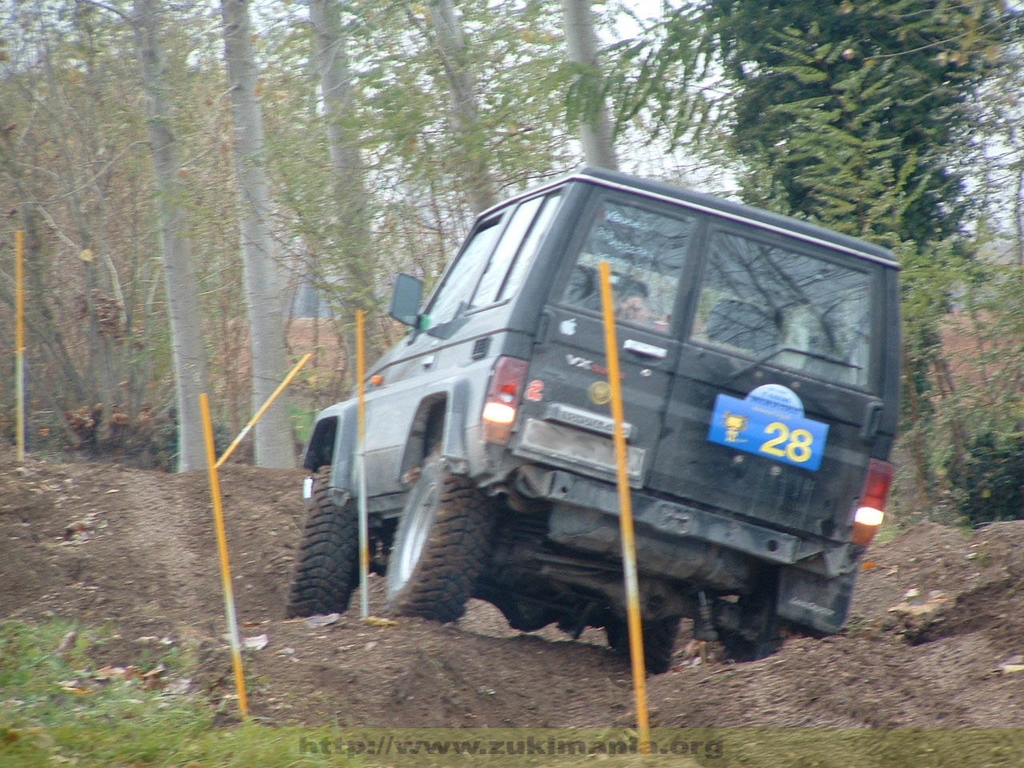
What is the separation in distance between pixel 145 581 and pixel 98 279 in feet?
32.6

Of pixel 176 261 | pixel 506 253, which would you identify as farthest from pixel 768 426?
pixel 176 261

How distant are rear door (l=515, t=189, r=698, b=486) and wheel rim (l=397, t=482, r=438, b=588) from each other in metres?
0.73

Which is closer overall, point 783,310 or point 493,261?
point 783,310

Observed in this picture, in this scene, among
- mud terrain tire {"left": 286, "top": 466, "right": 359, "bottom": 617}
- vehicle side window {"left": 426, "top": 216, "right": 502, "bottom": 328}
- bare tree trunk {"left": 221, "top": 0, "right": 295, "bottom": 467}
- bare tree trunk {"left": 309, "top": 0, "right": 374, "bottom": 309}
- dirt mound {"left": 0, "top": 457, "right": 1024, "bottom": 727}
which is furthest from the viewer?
bare tree trunk {"left": 221, "top": 0, "right": 295, "bottom": 467}

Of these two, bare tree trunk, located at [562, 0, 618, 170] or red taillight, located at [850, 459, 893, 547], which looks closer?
red taillight, located at [850, 459, 893, 547]

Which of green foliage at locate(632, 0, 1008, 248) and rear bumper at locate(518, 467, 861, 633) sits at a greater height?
green foliage at locate(632, 0, 1008, 248)

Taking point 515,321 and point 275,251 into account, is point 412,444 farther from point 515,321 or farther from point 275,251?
point 275,251

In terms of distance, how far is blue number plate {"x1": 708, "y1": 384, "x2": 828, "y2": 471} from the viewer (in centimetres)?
576

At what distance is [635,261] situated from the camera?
580cm

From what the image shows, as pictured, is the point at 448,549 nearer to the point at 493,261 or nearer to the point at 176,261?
the point at 493,261

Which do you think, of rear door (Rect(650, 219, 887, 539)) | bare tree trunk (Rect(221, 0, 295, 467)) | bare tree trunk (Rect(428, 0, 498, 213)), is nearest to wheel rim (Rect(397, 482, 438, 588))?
rear door (Rect(650, 219, 887, 539))

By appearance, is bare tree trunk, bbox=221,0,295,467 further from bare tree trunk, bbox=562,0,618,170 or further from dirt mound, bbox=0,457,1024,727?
dirt mound, bbox=0,457,1024,727

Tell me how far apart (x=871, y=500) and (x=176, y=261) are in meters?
10.6

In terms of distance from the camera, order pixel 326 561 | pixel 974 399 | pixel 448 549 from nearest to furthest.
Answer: pixel 448 549 < pixel 326 561 < pixel 974 399
